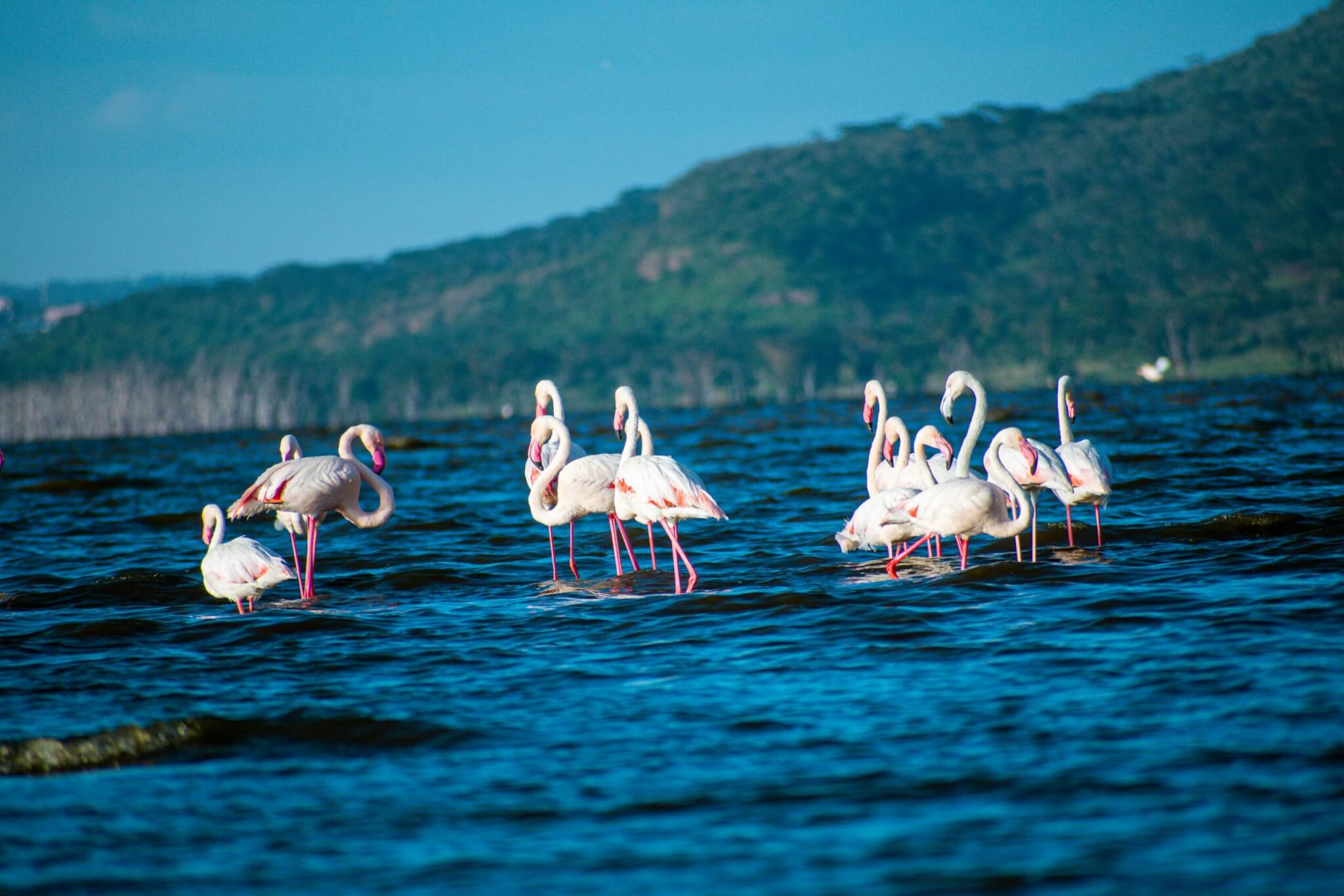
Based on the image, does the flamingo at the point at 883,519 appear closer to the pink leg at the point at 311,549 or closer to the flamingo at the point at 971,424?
the flamingo at the point at 971,424

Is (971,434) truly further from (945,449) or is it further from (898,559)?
(898,559)

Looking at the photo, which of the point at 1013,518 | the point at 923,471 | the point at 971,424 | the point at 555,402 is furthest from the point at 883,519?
the point at 555,402

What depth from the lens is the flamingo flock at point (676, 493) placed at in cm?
1081

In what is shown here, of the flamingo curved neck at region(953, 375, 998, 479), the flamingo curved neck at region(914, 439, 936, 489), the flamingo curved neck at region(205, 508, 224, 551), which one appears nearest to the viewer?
the flamingo curved neck at region(205, 508, 224, 551)

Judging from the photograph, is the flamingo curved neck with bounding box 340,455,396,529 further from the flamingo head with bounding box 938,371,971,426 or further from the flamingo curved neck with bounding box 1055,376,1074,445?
the flamingo curved neck with bounding box 1055,376,1074,445

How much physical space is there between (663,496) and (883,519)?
2.00 meters

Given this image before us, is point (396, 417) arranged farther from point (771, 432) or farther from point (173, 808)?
point (173, 808)

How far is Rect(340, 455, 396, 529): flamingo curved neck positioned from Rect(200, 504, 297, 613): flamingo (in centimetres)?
153

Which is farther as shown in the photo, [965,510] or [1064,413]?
[1064,413]

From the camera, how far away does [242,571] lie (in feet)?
36.0

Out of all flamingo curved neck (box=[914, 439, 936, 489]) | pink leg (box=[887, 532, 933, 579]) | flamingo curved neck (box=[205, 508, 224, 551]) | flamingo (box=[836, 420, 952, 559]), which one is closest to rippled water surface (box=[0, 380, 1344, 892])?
pink leg (box=[887, 532, 933, 579])

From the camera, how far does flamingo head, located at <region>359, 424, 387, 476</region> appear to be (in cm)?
1312

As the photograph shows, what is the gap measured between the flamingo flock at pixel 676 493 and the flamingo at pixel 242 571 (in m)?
0.01

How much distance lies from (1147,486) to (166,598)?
13.4 metres
